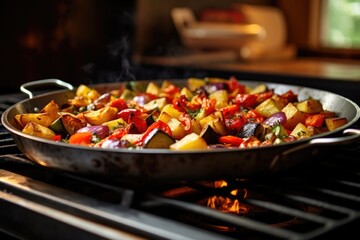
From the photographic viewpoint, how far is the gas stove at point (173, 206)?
95 centimetres

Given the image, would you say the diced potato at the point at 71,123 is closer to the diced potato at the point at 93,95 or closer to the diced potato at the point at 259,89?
the diced potato at the point at 93,95

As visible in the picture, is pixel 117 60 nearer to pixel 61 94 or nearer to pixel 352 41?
pixel 61 94

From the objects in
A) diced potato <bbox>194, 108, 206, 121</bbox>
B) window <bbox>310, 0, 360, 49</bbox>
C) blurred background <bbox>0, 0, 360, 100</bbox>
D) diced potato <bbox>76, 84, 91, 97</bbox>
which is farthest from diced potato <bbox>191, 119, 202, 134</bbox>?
window <bbox>310, 0, 360, 49</bbox>

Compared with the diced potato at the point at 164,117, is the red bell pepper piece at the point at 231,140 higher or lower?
higher

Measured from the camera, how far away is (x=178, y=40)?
461 centimetres

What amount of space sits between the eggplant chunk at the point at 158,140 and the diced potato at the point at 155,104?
0.48 meters

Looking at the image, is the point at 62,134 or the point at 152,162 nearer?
the point at 152,162

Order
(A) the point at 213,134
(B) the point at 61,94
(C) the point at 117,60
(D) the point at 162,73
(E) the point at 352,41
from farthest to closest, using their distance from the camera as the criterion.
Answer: (E) the point at 352,41 < (D) the point at 162,73 < (C) the point at 117,60 < (B) the point at 61,94 < (A) the point at 213,134

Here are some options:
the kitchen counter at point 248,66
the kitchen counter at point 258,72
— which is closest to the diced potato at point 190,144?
the kitchen counter at point 258,72

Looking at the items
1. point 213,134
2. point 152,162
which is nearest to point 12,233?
point 152,162

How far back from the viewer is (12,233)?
121 centimetres

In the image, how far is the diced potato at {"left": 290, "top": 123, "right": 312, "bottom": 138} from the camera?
56.0 inches

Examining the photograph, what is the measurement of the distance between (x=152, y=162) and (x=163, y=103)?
712 mm

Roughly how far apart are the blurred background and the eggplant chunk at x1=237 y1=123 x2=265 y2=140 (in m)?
1.59
